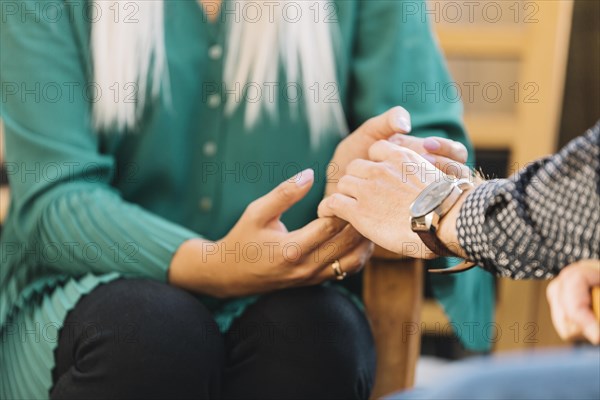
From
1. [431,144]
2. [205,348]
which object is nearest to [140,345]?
[205,348]

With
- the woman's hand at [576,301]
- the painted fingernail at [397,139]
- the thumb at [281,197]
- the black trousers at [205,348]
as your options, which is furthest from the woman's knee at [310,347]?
the woman's hand at [576,301]

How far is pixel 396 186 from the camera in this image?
0.93m

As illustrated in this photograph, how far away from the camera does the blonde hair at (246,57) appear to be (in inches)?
45.1

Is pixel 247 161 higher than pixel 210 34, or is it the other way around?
pixel 210 34

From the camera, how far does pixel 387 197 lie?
93cm

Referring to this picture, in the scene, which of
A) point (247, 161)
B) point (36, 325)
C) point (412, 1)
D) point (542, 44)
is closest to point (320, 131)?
point (247, 161)

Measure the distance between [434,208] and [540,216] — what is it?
0.13 metres

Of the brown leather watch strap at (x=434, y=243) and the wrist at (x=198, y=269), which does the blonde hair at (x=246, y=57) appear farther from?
the brown leather watch strap at (x=434, y=243)

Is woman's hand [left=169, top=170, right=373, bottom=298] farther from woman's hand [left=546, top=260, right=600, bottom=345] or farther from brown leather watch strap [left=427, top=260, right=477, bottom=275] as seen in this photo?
woman's hand [left=546, top=260, right=600, bottom=345]

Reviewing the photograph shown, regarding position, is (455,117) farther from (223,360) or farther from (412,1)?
(223,360)

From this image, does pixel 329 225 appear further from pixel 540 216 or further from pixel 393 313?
pixel 540 216

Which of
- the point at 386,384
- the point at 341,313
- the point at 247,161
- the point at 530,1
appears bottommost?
the point at 386,384

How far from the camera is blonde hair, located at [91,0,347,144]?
1.15 metres

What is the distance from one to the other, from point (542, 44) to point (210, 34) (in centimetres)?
81
